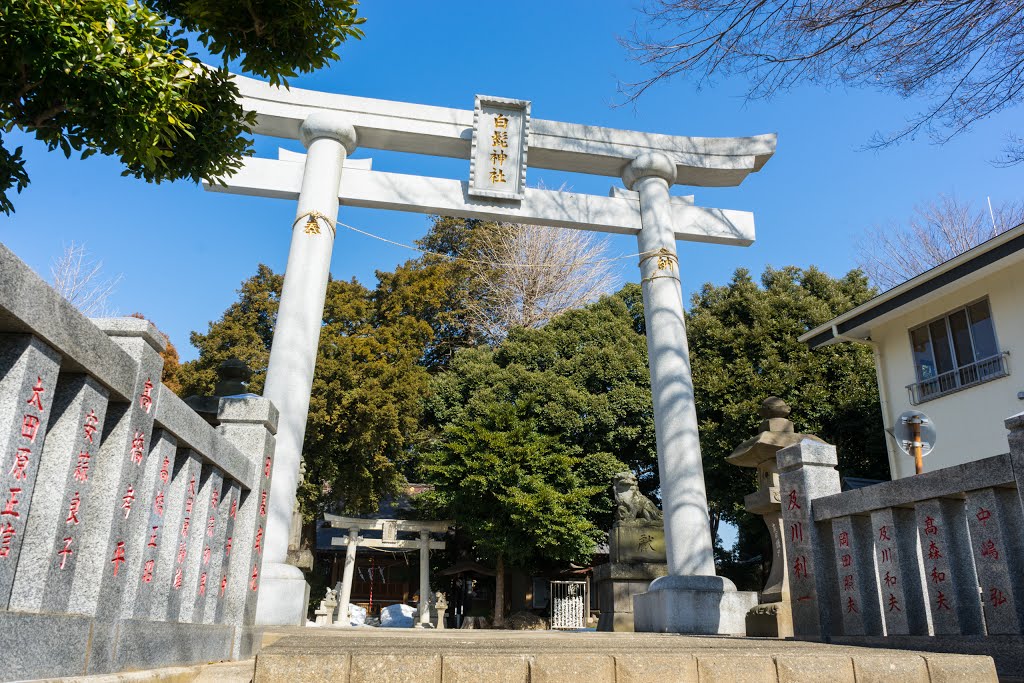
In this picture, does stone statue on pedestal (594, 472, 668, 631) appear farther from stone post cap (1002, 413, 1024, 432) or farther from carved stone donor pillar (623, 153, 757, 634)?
stone post cap (1002, 413, 1024, 432)

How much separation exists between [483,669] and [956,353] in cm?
1120

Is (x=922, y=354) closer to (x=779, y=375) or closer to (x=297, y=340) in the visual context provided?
(x=779, y=375)

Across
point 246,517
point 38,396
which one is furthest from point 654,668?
point 246,517

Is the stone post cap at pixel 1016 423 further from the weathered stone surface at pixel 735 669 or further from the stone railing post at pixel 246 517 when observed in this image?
the stone railing post at pixel 246 517

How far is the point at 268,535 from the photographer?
747 cm

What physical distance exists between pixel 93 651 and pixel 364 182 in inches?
296

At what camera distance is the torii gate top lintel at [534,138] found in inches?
364

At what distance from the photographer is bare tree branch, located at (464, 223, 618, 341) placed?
22.8 metres

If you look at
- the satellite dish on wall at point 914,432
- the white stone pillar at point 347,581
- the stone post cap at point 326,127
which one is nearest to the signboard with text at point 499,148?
the stone post cap at point 326,127

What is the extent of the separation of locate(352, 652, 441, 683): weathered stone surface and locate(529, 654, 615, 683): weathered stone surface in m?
0.30

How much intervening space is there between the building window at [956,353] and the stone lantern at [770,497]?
15.7 ft

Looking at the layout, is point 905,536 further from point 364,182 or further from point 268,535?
point 364,182

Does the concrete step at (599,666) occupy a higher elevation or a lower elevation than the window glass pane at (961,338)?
lower

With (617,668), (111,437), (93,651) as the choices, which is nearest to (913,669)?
(617,668)
